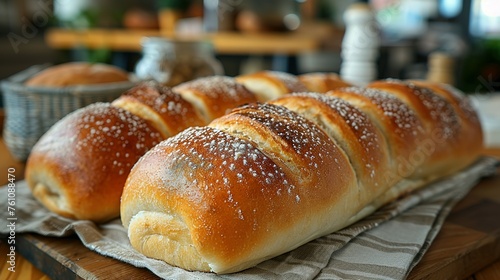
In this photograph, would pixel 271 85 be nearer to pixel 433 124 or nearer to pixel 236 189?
pixel 433 124

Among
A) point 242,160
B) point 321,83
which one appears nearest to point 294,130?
point 242,160

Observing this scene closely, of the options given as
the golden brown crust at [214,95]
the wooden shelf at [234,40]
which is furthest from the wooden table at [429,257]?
the wooden shelf at [234,40]

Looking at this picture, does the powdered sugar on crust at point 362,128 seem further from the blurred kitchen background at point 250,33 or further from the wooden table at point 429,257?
the blurred kitchen background at point 250,33

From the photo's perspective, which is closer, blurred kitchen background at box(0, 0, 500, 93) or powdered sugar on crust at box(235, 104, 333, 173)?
powdered sugar on crust at box(235, 104, 333, 173)

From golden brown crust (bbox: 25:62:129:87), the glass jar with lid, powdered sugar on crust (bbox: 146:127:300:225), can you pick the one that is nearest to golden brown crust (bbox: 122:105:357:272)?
powdered sugar on crust (bbox: 146:127:300:225)

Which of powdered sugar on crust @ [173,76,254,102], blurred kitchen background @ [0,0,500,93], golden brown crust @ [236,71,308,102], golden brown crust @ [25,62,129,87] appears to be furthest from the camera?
blurred kitchen background @ [0,0,500,93]

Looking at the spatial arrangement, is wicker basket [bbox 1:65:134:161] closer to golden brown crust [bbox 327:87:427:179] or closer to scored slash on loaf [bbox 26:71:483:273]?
scored slash on loaf [bbox 26:71:483:273]

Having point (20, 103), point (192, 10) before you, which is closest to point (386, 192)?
point (20, 103)
